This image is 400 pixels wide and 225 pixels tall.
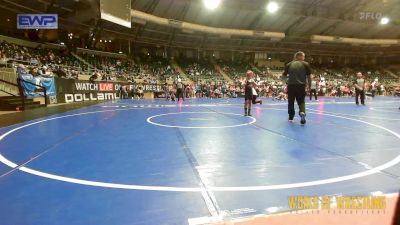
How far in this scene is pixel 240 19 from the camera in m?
38.1

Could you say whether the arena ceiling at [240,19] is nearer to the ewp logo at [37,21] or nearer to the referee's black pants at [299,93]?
the ewp logo at [37,21]

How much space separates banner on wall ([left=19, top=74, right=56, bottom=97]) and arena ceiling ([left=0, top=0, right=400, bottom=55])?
9585 millimetres

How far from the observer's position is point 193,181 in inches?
136

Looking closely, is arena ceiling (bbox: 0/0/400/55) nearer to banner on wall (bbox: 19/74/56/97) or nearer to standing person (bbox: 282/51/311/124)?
banner on wall (bbox: 19/74/56/97)

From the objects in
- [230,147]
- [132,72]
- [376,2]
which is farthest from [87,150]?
[376,2]

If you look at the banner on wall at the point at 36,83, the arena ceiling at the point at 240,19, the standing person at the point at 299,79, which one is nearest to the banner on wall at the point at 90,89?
the banner on wall at the point at 36,83

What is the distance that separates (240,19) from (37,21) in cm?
2451

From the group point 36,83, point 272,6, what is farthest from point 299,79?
point 272,6

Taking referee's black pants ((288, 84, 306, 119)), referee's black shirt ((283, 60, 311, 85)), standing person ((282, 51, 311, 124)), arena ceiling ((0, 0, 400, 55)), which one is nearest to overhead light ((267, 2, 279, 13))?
arena ceiling ((0, 0, 400, 55))

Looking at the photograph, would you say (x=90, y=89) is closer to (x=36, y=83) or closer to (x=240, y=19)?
(x=36, y=83)

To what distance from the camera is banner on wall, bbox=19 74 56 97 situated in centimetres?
1673

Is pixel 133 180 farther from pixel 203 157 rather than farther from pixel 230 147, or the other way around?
pixel 230 147

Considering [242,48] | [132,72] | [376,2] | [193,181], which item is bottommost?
[193,181]

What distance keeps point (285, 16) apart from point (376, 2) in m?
10.3
